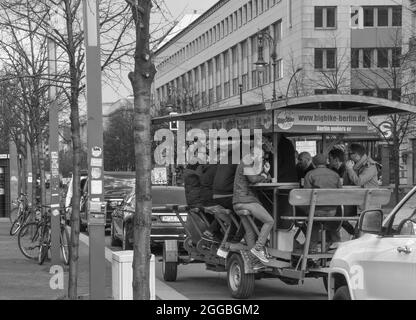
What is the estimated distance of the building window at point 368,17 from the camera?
64000 mm

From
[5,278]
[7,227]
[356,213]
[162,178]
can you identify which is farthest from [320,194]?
[162,178]

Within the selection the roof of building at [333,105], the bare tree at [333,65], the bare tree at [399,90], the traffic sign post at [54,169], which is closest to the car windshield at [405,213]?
the roof of building at [333,105]

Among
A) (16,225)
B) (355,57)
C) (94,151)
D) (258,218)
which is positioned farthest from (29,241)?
(355,57)

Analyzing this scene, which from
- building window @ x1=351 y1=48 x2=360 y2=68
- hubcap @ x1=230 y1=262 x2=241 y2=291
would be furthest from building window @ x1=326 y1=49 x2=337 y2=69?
hubcap @ x1=230 y1=262 x2=241 y2=291

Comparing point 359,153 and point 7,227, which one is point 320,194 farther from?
point 7,227

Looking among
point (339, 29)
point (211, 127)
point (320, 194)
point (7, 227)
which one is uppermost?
point (339, 29)

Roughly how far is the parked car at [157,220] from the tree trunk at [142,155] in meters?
8.53

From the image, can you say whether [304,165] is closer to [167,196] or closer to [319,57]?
[167,196]

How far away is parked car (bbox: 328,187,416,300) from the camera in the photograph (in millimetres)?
5398

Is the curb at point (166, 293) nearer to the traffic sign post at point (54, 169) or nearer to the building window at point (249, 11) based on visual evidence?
the traffic sign post at point (54, 169)

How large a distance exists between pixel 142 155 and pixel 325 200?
4.25 metres

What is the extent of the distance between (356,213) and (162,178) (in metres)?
26.3

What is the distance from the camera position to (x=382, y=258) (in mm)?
5695
